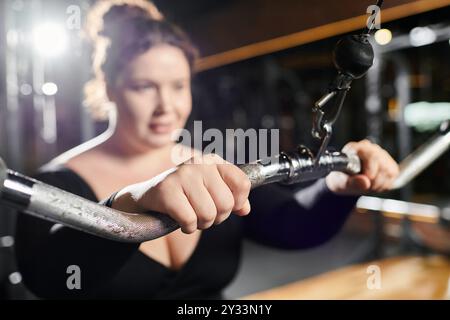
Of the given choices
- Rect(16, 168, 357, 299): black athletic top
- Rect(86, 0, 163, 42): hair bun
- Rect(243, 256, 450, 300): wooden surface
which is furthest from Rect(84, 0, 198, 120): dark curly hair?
Rect(243, 256, 450, 300): wooden surface

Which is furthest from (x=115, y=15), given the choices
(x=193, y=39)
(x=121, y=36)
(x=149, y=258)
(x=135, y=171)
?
(x=149, y=258)

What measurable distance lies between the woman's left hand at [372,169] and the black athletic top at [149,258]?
0.11 m

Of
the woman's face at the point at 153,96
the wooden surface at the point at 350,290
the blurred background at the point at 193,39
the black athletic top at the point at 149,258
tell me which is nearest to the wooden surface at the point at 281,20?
the blurred background at the point at 193,39

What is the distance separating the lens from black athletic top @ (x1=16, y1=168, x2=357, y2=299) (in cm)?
66

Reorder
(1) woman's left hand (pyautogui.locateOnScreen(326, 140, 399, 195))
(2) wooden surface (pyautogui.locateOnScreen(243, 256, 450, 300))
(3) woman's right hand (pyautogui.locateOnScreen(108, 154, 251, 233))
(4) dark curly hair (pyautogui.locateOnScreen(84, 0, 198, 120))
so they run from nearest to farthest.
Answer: (3) woman's right hand (pyautogui.locateOnScreen(108, 154, 251, 233))
(1) woman's left hand (pyautogui.locateOnScreen(326, 140, 399, 195))
(4) dark curly hair (pyautogui.locateOnScreen(84, 0, 198, 120))
(2) wooden surface (pyautogui.locateOnScreen(243, 256, 450, 300))

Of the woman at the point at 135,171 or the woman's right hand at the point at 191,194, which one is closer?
the woman's right hand at the point at 191,194

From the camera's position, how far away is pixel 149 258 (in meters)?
0.75

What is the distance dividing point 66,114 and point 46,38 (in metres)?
0.21

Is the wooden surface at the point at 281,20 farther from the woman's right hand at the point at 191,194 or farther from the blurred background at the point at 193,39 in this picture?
→ the woman's right hand at the point at 191,194

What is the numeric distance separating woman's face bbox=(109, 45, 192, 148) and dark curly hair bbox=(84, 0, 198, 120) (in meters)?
0.02

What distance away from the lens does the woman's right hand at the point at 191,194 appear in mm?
388

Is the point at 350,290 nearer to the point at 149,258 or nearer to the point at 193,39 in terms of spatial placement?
the point at 149,258

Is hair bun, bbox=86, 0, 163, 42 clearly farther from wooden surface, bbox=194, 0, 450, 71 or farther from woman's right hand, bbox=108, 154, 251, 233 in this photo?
woman's right hand, bbox=108, 154, 251, 233
